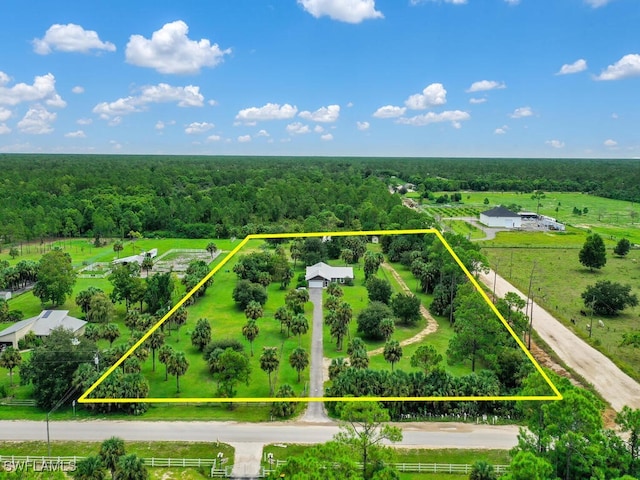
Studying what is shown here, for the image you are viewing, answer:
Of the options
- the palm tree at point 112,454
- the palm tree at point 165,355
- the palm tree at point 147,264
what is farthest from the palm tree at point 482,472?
the palm tree at point 147,264

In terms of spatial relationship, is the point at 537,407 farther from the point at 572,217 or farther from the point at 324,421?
the point at 572,217

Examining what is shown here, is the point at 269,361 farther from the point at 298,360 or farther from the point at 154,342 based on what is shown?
the point at 154,342

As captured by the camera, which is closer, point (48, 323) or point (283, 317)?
point (283, 317)

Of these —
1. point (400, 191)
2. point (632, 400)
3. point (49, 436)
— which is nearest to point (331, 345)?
point (49, 436)

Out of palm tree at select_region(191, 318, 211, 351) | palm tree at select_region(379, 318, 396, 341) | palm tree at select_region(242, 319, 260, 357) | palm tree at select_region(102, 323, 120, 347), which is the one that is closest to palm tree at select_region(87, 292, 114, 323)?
palm tree at select_region(102, 323, 120, 347)

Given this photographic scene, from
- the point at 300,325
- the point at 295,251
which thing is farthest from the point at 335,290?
the point at 300,325

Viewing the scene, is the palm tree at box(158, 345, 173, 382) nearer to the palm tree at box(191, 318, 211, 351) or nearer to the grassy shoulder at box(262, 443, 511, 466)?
the palm tree at box(191, 318, 211, 351)
